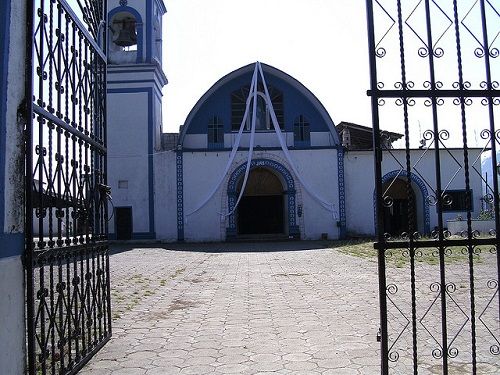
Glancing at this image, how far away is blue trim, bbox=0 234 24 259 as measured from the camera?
309 centimetres

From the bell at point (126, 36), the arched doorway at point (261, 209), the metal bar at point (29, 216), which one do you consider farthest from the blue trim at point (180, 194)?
the metal bar at point (29, 216)

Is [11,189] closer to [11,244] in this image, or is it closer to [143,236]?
[11,244]

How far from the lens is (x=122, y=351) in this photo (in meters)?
4.76

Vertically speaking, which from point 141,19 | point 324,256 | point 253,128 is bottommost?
point 324,256

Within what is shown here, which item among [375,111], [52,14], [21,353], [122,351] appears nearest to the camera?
[21,353]

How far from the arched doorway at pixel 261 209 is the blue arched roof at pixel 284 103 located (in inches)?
109

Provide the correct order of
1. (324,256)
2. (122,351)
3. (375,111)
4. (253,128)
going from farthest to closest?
(253,128)
(324,256)
(122,351)
(375,111)

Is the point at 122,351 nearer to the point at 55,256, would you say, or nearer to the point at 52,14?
the point at 55,256

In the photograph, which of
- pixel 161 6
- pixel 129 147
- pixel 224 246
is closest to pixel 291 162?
pixel 224 246

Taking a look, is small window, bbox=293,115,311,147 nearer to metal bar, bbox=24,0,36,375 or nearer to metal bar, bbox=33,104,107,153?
metal bar, bbox=33,104,107,153

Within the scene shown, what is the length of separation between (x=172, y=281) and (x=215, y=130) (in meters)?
13.9

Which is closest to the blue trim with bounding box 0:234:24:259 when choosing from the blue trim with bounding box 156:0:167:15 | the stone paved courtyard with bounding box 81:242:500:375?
the stone paved courtyard with bounding box 81:242:500:375

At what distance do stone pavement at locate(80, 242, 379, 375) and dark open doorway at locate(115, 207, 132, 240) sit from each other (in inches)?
431

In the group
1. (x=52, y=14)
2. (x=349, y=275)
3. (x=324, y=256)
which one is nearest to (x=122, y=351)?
(x=52, y=14)
